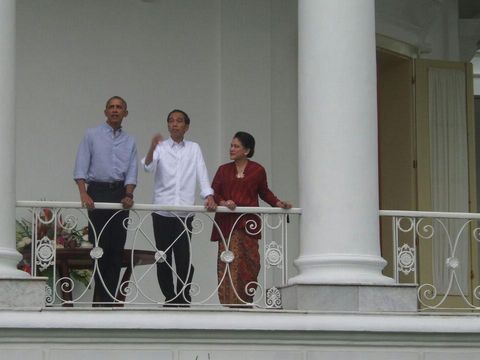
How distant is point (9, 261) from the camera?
36.7 feet

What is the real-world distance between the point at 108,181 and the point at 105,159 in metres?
0.19

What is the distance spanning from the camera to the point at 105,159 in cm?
1194

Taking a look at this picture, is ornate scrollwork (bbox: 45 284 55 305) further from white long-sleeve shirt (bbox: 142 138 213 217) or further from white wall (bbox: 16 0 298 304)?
white wall (bbox: 16 0 298 304)

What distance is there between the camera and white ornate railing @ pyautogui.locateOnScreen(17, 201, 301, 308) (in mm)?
11453

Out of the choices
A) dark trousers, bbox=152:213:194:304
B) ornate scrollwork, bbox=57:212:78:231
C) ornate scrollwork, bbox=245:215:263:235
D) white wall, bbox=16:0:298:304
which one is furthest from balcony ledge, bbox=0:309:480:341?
white wall, bbox=16:0:298:304

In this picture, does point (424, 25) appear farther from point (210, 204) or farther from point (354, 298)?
point (354, 298)

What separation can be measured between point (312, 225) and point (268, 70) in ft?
12.5

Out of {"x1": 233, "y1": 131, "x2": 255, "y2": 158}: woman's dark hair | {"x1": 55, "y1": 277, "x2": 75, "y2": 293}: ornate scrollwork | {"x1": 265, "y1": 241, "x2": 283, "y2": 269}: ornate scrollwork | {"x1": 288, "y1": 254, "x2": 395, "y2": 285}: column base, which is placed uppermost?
{"x1": 233, "y1": 131, "x2": 255, "y2": 158}: woman's dark hair

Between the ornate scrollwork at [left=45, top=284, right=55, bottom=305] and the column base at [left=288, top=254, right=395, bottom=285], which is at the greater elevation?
the column base at [left=288, top=254, right=395, bottom=285]

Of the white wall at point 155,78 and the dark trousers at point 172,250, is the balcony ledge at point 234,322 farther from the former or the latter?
the white wall at point 155,78

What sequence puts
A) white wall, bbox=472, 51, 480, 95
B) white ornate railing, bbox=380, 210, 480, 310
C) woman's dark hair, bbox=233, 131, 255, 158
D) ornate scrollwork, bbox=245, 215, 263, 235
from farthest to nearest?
white wall, bbox=472, 51, 480, 95
white ornate railing, bbox=380, 210, 480, 310
woman's dark hair, bbox=233, 131, 255, 158
ornate scrollwork, bbox=245, 215, 263, 235

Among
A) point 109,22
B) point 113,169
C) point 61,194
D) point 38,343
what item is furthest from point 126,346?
point 109,22

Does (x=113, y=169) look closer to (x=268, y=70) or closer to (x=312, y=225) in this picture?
(x=312, y=225)

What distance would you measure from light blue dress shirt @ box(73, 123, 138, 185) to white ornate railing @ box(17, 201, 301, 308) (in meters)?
0.34
